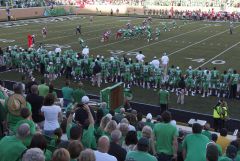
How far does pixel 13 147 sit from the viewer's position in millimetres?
4910

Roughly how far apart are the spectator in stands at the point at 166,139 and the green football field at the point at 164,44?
8054 mm

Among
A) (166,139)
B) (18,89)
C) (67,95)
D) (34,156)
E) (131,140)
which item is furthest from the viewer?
(67,95)

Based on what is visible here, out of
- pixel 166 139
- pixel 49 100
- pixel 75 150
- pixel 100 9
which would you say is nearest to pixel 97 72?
pixel 49 100

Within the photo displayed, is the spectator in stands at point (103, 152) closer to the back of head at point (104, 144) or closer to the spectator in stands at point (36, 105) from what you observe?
the back of head at point (104, 144)

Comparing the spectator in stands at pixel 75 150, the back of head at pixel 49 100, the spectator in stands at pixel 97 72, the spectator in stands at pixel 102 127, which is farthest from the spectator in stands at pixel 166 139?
the spectator in stands at pixel 97 72

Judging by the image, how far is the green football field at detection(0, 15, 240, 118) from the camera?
16.4m

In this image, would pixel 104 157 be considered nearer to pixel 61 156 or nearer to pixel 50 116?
pixel 61 156

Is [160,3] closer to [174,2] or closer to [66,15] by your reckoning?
[174,2]

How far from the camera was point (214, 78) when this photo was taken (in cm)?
1611

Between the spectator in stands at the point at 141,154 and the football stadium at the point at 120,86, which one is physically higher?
the spectator in stands at the point at 141,154

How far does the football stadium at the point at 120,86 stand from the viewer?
557 cm

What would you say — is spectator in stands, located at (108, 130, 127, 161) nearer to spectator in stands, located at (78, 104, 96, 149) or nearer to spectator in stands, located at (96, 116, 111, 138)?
spectator in stands, located at (78, 104, 96, 149)

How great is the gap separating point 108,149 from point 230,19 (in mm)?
40926

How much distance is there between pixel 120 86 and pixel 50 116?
250 inches
